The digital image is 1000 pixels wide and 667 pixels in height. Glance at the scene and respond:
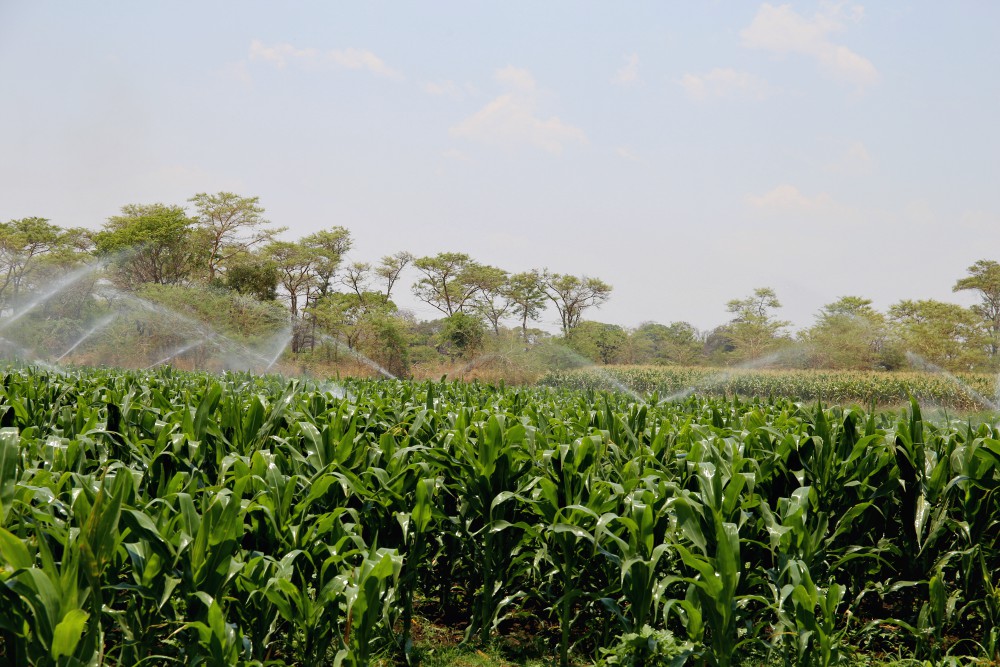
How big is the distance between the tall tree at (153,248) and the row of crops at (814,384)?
23.8 meters

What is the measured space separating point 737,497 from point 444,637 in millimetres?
1440

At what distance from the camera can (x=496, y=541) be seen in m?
3.29

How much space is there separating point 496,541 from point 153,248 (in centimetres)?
4439

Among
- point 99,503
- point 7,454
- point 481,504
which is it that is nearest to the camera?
point 99,503

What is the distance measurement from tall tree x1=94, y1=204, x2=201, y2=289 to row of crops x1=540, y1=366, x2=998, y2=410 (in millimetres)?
23761

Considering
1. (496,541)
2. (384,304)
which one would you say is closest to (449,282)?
(384,304)

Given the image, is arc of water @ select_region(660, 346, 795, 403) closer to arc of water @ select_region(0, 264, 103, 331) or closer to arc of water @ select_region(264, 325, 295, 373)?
arc of water @ select_region(264, 325, 295, 373)

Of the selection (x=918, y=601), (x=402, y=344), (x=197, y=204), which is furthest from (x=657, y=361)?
(x=918, y=601)

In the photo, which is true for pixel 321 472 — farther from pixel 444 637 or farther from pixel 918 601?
pixel 918 601

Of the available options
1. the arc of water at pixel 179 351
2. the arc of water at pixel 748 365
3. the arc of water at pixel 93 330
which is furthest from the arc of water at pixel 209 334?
the arc of water at pixel 748 365

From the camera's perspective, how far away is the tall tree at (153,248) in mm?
41812

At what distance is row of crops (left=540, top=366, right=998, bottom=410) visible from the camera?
27.5 metres

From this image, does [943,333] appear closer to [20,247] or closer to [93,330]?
[93,330]

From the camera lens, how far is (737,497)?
2881 millimetres
